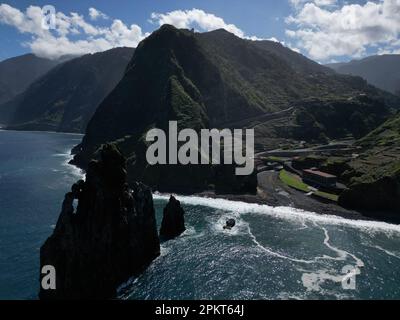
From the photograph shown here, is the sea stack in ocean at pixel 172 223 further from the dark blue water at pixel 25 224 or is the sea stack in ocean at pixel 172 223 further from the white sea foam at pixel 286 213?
the white sea foam at pixel 286 213

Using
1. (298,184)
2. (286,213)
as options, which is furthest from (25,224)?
(298,184)

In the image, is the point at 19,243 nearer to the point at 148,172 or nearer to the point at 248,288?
the point at 248,288

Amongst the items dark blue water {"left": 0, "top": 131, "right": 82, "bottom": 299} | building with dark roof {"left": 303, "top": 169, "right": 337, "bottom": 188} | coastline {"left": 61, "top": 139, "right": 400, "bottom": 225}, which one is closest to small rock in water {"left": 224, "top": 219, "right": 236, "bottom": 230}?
coastline {"left": 61, "top": 139, "right": 400, "bottom": 225}

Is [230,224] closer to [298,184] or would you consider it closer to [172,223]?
[172,223]

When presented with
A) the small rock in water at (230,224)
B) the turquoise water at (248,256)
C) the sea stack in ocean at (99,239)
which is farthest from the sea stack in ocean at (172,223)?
the sea stack in ocean at (99,239)

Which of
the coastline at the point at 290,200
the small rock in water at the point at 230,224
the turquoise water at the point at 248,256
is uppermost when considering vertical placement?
the coastline at the point at 290,200

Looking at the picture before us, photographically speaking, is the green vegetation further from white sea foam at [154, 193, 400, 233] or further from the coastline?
white sea foam at [154, 193, 400, 233]
